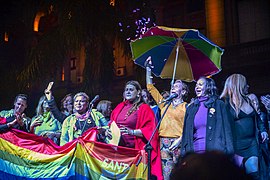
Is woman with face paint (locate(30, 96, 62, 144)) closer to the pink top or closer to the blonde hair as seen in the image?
the pink top

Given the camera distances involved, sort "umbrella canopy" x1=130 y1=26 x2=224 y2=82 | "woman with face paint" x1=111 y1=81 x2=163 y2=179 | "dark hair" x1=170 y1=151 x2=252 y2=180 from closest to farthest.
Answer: "dark hair" x1=170 y1=151 x2=252 y2=180
"woman with face paint" x1=111 y1=81 x2=163 y2=179
"umbrella canopy" x1=130 y1=26 x2=224 y2=82

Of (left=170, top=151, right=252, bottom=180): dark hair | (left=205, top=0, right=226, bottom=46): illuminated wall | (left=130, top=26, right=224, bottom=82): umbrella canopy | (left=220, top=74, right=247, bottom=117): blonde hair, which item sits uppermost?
(left=205, top=0, right=226, bottom=46): illuminated wall

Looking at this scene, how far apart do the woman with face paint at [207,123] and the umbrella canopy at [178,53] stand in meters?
0.94

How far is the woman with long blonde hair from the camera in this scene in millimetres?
4590

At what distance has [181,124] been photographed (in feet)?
18.0

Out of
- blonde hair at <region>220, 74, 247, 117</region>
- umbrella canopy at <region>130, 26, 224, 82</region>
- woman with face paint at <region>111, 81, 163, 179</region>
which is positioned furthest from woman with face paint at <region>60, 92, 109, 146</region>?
blonde hair at <region>220, 74, 247, 117</region>

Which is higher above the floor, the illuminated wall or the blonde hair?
the illuminated wall

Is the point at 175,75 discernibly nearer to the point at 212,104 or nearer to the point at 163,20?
the point at 212,104

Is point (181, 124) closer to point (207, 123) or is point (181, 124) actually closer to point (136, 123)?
point (136, 123)

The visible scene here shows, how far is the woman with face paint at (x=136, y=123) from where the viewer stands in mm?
5314

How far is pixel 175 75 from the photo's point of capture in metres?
6.18

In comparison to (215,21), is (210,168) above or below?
below

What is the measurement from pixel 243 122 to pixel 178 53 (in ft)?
6.16

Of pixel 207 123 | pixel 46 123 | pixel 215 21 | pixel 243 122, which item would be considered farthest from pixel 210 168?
pixel 215 21
